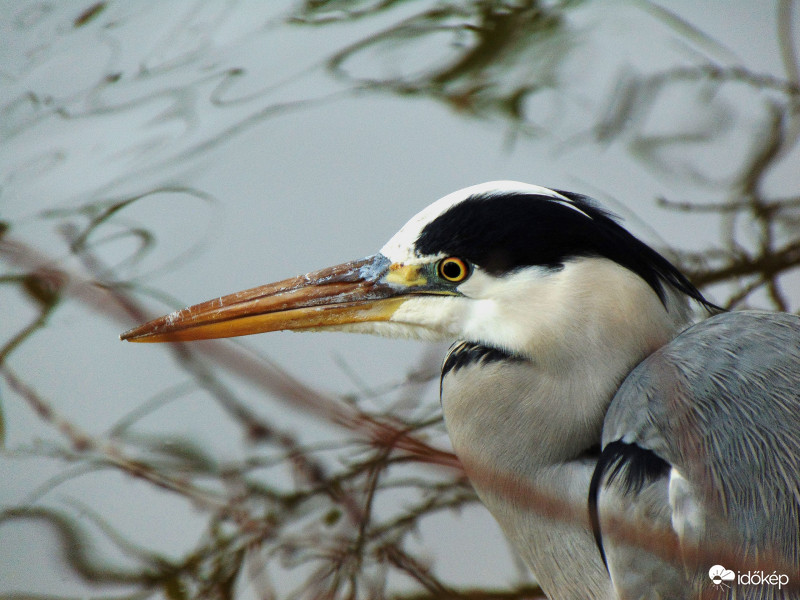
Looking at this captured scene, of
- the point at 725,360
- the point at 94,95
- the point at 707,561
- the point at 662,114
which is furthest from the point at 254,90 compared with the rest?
the point at 707,561

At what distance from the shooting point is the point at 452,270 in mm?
1168

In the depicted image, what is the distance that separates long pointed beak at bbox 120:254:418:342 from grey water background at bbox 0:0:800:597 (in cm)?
63

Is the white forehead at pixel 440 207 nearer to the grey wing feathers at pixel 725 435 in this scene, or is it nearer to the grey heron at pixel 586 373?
the grey heron at pixel 586 373

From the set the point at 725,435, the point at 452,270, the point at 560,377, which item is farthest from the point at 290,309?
the point at 725,435

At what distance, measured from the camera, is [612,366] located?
1127mm

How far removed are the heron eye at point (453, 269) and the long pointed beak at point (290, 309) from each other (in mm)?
88

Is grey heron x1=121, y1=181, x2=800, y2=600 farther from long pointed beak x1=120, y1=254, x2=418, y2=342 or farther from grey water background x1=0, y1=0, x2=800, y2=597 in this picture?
grey water background x1=0, y1=0, x2=800, y2=597

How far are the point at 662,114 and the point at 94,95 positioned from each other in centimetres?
Result: 195

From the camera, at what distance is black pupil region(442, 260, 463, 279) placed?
116 cm

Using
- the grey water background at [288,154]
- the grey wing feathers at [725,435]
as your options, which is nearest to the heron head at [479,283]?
the grey wing feathers at [725,435]

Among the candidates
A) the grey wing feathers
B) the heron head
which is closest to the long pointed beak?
the heron head

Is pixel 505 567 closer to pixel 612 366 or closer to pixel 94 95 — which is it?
pixel 612 366

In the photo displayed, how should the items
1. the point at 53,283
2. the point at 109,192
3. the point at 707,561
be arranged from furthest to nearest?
the point at 109,192 < the point at 53,283 < the point at 707,561

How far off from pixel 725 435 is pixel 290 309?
670 mm
